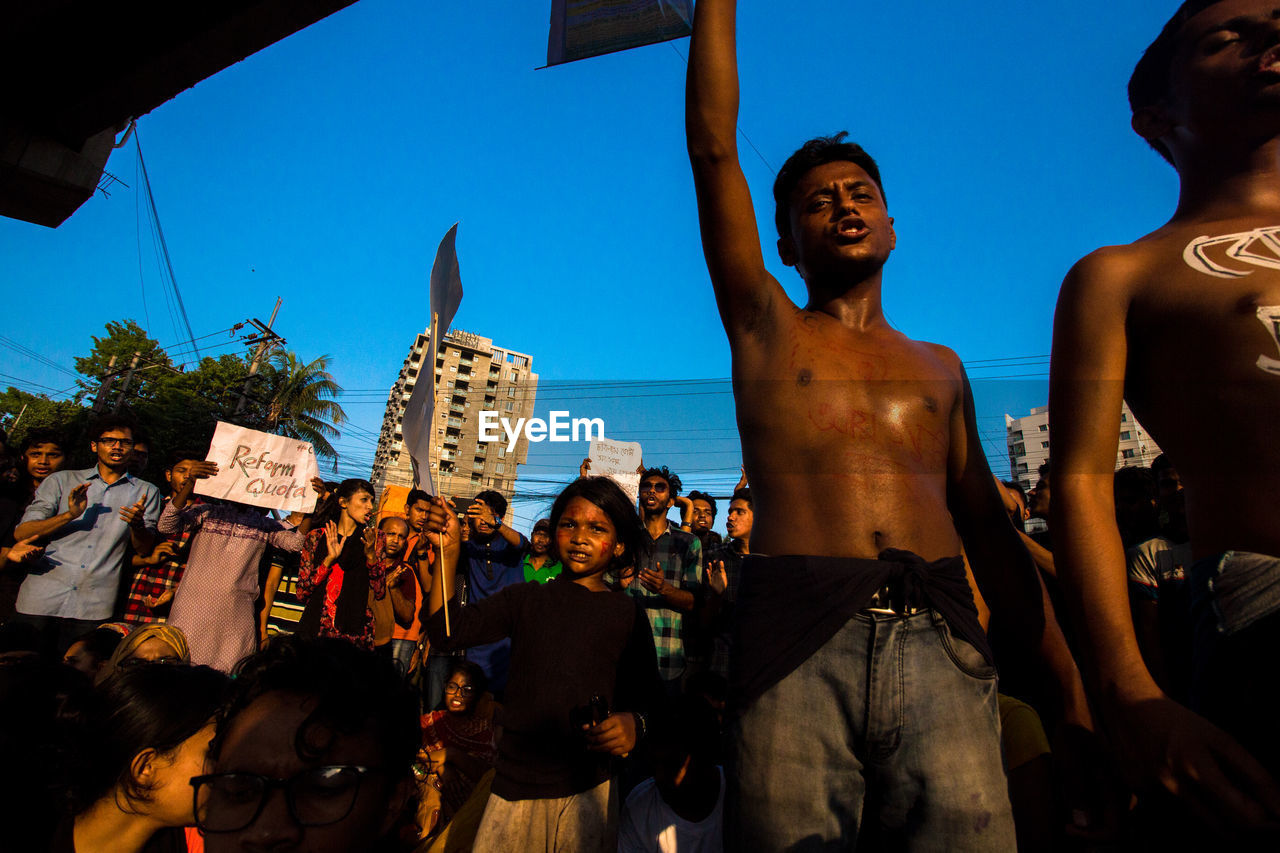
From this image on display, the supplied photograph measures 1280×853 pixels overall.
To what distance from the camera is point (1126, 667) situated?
42.5 inches

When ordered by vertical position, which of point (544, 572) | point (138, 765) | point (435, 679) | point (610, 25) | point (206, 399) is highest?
point (206, 399)

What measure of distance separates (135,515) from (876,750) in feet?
18.3

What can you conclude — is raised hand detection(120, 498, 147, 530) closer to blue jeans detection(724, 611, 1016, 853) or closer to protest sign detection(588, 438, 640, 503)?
protest sign detection(588, 438, 640, 503)

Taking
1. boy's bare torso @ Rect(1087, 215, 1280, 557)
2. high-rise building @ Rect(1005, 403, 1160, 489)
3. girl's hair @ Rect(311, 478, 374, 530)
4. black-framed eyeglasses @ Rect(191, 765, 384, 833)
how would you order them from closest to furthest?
boy's bare torso @ Rect(1087, 215, 1280, 557) → black-framed eyeglasses @ Rect(191, 765, 384, 833) → high-rise building @ Rect(1005, 403, 1160, 489) → girl's hair @ Rect(311, 478, 374, 530)

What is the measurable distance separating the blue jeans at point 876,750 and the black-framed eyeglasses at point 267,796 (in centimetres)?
85

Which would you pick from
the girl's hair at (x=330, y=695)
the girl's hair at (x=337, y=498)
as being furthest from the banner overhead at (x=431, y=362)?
the girl's hair at (x=337, y=498)

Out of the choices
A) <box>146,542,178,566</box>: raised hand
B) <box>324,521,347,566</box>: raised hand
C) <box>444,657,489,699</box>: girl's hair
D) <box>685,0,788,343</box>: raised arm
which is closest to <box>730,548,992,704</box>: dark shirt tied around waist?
<box>685,0,788,343</box>: raised arm

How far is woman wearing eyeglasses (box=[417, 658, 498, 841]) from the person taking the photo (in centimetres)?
381

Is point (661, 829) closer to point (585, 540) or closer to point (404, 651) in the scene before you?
point (585, 540)

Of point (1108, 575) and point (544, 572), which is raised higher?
point (544, 572)

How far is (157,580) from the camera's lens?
519 centimetres

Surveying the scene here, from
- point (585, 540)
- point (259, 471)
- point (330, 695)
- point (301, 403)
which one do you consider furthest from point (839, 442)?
point (301, 403)

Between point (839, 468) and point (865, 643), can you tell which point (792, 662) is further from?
point (839, 468)

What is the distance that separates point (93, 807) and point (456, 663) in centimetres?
316
